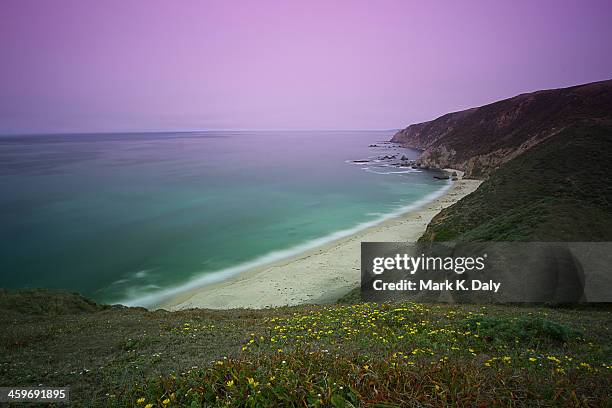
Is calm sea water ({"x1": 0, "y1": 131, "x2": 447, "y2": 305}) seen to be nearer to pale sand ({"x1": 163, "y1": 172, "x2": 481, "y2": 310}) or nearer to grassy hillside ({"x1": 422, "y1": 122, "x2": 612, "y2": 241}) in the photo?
pale sand ({"x1": 163, "y1": 172, "x2": 481, "y2": 310})

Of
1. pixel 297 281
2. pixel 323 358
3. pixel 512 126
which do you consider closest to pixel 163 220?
pixel 297 281

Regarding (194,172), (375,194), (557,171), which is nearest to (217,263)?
(557,171)

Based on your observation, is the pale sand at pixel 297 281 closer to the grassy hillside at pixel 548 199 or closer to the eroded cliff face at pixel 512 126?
the grassy hillside at pixel 548 199

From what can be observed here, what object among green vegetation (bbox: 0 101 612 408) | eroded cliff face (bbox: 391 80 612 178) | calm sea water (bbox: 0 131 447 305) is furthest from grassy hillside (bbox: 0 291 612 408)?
eroded cliff face (bbox: 391 80 612 178)

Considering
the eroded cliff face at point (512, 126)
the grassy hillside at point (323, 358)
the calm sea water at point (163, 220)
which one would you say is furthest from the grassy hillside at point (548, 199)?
the eroded cliff face at point (512, 126)

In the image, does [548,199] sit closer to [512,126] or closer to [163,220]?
[163,220]

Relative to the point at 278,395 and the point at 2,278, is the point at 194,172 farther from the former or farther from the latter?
the point at 278,395

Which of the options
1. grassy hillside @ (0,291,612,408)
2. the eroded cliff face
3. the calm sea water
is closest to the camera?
grassy hillside @ (0,291,612,408)
